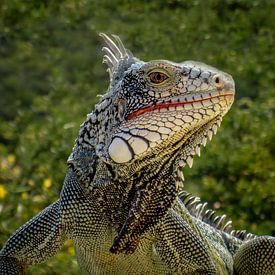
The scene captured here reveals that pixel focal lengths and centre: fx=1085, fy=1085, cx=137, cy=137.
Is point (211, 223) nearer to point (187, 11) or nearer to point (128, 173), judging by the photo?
point (128, 173)

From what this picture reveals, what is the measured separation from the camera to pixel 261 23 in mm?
13453

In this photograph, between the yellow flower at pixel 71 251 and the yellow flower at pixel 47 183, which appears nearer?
the yellow flower at pixel 71 251

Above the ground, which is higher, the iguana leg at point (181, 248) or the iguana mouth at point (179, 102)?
the iguana mouth at point (179, 102)

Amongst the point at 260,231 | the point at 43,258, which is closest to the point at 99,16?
the point at 260,231

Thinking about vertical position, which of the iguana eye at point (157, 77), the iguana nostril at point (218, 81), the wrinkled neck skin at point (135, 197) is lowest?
the wrinkled neck skin at point (135, 197)

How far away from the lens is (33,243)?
5105 mm

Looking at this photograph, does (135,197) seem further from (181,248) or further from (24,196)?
(24,196)

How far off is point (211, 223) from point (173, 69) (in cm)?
169

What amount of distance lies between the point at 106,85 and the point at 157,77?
28.6 feet

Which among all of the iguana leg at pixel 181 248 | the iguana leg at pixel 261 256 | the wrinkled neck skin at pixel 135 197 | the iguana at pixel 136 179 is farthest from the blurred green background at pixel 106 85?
the wrinkled neck skin at pixel 135 197

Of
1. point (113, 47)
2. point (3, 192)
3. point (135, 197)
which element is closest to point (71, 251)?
point (3, 192)

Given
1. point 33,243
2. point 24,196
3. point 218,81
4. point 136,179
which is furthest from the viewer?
point 24,196

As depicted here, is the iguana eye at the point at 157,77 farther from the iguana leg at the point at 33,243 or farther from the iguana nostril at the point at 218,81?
the iguana leg at the point at 33,243

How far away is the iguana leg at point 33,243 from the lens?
5098mm
